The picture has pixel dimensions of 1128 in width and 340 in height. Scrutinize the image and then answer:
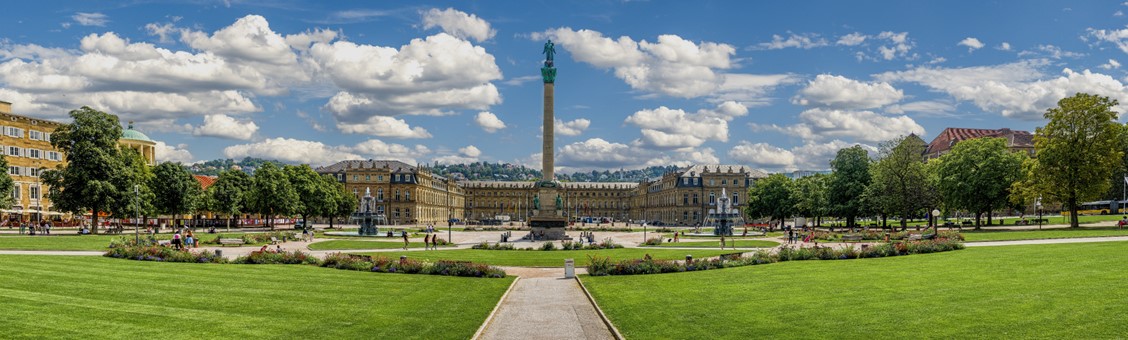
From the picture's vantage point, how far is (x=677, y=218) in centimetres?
19600

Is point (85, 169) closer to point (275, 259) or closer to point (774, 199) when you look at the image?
point (275, 259)

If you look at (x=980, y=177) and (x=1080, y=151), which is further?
(x=980, y=177)

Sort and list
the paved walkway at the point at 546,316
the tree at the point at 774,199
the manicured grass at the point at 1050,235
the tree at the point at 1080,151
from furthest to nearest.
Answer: the tree at the point at 774,199, the tree at the point at 1080,151, the manicured grass at the point at 1050,235, the paved walkway at the point at 546,316

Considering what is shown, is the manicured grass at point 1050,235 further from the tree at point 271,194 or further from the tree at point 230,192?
the tree at point 230,192

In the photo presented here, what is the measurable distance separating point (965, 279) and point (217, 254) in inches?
1414

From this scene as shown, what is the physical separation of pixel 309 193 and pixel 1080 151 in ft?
307

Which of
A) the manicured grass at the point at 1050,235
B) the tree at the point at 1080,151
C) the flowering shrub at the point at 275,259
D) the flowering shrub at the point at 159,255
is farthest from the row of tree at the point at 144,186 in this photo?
the tree at the point at 1080,151

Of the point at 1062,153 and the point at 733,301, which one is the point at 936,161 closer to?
the point at 1062,153

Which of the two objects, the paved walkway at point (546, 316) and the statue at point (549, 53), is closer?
the paved walkway at point (546, 316)

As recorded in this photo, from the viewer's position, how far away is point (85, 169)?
245 feet

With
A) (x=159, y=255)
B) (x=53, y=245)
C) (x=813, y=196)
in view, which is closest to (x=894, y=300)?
(x=159, y=255)

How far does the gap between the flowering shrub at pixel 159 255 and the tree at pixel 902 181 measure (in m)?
68.3

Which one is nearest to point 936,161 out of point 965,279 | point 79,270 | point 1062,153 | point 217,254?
point 1062,153

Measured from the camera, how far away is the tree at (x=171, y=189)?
9412 cm
